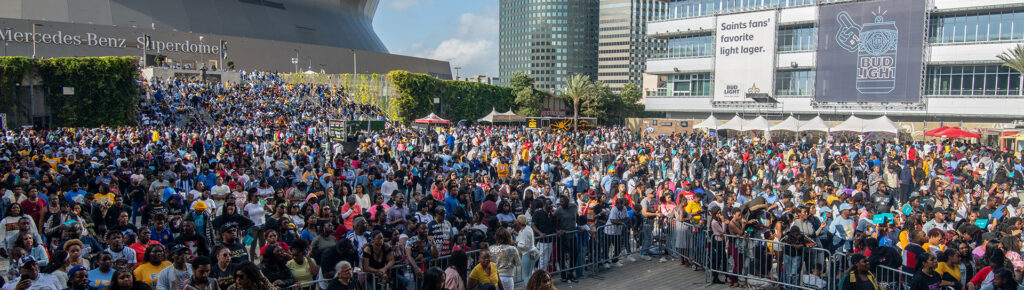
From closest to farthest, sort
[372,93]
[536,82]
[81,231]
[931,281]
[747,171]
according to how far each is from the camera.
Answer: [931,281]
[81,231]
[747,171]
[372,93]
[536,82]

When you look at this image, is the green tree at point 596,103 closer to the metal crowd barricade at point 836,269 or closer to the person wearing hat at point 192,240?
the metal crowd barricade at point 836,269

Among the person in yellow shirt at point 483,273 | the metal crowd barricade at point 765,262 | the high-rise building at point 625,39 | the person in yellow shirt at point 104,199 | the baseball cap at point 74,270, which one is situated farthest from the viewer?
the high-rise building at point 625,39

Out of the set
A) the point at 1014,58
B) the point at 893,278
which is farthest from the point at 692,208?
the point at 1014,58

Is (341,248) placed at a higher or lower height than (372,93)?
lower

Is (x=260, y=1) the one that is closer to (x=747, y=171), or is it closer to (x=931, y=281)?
(x=747, y=171)

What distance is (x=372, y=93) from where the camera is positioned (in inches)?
2003

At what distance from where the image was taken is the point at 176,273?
6.63 meters

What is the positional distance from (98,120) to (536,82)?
480ft

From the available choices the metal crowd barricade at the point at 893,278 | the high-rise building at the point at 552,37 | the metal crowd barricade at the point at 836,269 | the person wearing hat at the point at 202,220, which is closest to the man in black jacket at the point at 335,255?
the person wearing hat at the point at 202,220

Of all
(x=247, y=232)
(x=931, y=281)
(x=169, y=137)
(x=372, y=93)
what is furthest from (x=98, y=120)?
(x=931, y=281)

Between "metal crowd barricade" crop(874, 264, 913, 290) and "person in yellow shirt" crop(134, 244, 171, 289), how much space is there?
8.20 m

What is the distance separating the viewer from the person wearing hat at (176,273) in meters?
6.53

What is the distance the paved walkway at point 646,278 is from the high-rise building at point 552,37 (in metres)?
163

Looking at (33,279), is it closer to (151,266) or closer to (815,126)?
(151,266)
